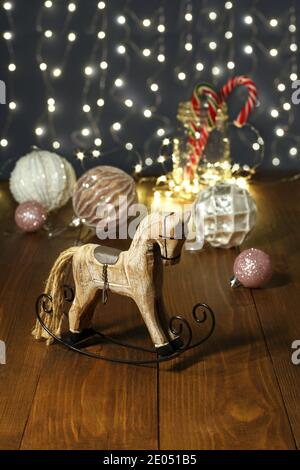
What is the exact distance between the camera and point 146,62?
10.3ft

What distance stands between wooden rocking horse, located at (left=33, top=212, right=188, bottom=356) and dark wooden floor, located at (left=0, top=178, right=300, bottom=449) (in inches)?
2.6

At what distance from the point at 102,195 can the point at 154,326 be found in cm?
93

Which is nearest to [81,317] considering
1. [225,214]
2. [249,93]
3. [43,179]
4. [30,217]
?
[225,214]

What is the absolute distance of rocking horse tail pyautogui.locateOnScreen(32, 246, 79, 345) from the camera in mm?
1732

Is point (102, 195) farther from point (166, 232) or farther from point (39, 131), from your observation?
point (166, 232)

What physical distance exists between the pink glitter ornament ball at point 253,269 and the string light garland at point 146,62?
1.15 m

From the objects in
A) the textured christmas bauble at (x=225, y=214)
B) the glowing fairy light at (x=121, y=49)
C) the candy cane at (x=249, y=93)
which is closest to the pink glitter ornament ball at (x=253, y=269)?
the textured christmas bauble at (x=225, y=214)

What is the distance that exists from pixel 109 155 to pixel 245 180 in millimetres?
528

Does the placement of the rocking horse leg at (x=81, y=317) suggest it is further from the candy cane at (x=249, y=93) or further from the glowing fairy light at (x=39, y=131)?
the glowing fairy light at (x=39, y=131)

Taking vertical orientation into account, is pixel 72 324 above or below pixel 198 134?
above

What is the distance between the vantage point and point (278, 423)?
60.1 inches

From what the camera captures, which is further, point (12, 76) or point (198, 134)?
point (12, 76)
